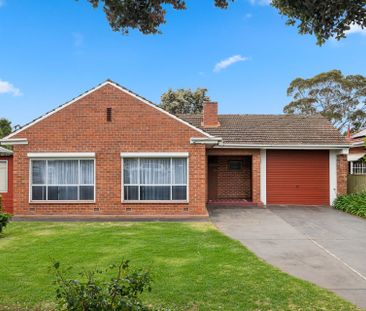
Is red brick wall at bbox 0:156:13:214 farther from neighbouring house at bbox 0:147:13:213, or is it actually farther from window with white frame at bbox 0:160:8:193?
window with white frame at bbox 0:160:8:193

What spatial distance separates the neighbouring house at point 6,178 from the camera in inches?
583

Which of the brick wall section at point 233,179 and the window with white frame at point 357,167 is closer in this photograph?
the brick wall section at point 233,179

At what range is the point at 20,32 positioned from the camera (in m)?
16.8

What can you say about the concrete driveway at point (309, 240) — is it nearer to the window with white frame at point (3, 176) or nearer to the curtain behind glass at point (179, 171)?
the curtain behind glass at point (179, 171)

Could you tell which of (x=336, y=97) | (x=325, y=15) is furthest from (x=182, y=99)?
(x=325, y=15)

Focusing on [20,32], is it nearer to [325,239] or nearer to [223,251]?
[223,251]

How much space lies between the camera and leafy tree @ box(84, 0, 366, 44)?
479 cm

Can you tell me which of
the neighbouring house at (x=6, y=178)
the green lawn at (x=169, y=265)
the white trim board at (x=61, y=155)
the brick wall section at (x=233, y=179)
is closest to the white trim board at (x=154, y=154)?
the white trim board at (x=61, y=155)

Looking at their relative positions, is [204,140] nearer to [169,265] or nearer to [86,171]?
[86,171]

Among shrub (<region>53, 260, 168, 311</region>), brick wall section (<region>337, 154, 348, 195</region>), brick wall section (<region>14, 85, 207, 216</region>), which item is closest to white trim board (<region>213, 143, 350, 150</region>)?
brick wall section (<region>337, 154, 348, 195</region>)

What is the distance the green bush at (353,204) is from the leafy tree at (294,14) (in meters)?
11.5

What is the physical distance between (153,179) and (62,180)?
3.79 m

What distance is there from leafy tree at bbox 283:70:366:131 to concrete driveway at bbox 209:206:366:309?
26.6 m

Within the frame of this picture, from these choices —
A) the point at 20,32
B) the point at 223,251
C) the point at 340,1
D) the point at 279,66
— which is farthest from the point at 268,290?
the point at 279,66
